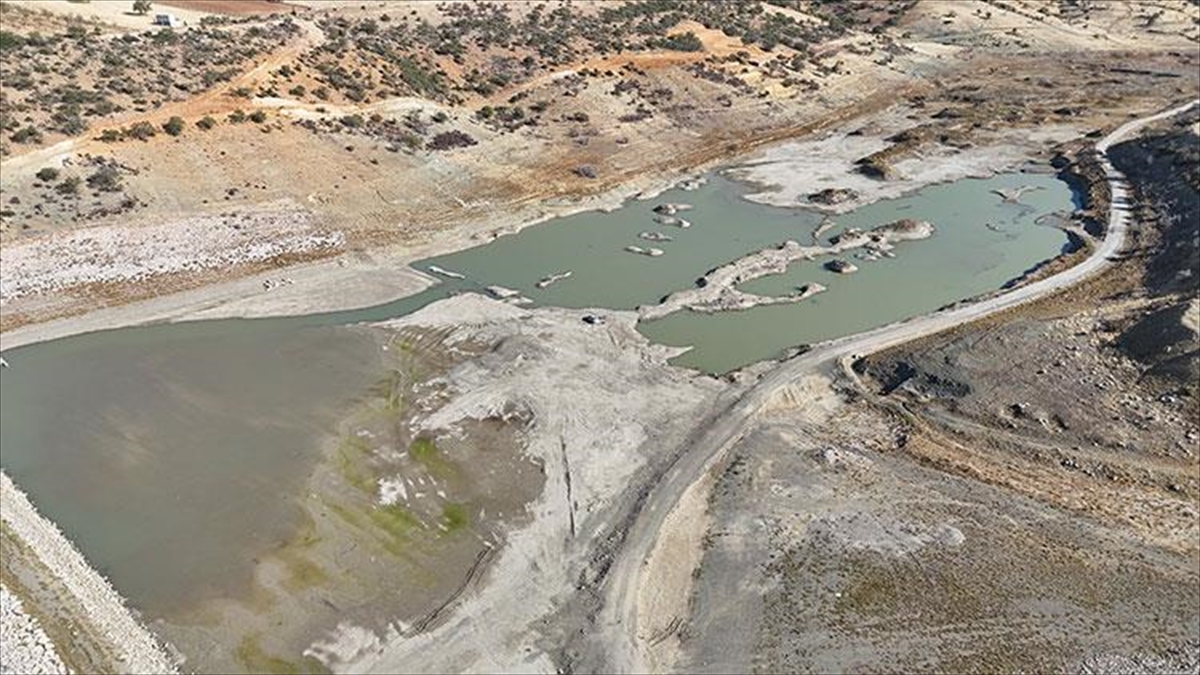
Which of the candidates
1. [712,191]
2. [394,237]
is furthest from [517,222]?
[712,191]

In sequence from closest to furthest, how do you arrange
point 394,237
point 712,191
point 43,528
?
point 43,528, point 394,237, point 712,191

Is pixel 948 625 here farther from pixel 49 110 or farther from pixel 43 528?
pixel 49 110

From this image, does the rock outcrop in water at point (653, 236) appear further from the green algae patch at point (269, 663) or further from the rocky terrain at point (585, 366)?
the green algae patch at point (269, 663)

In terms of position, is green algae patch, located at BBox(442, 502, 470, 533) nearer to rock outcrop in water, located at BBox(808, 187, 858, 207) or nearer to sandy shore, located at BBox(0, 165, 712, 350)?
sandy shore, located at BBox(0, 165, 712, 350)

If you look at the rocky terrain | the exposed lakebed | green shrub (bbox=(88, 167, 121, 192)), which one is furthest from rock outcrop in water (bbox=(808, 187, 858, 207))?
green shrub (bbox=(88, 167, 121, 192))

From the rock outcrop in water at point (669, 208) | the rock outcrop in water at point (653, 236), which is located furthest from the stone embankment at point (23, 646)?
the rock outcrop in water at point (669, 208)
